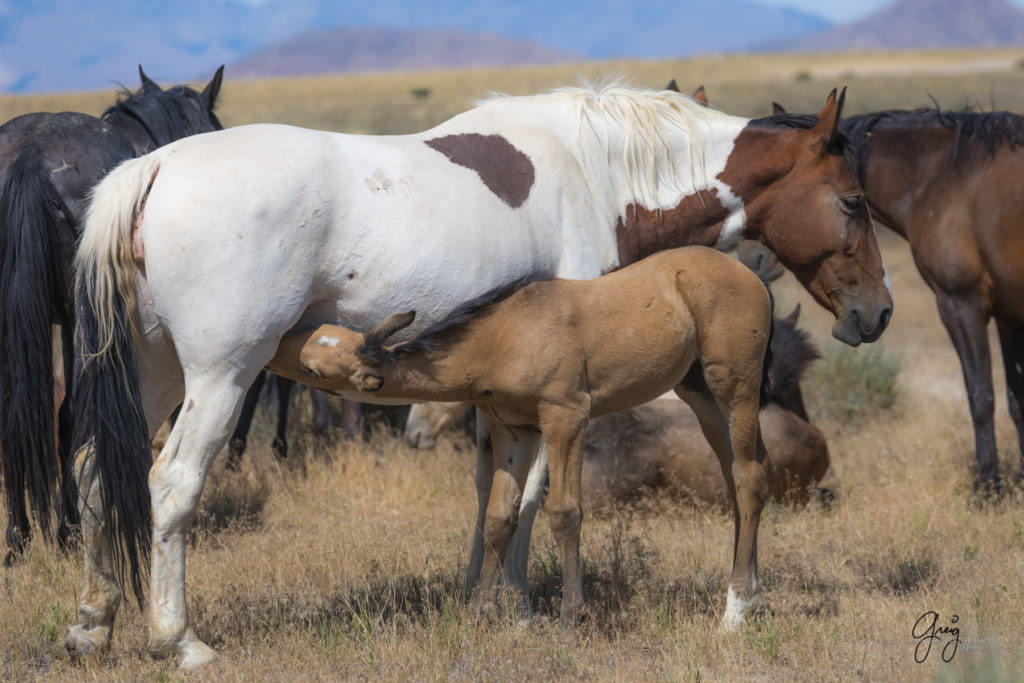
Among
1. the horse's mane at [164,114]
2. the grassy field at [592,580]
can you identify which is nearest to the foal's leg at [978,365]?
the grassy field at [592,580]

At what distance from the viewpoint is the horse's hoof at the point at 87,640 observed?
3912mm

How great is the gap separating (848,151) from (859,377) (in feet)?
13.8

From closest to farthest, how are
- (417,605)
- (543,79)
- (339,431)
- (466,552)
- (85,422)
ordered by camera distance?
(85,422), (417,605), (466,552), (339,431), (543,79)

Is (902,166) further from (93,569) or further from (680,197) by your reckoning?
(93,569)

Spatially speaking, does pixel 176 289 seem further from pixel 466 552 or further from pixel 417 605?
pixel 466 552

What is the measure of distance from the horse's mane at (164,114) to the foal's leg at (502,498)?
10.1 ft

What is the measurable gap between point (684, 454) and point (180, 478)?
3.18 m

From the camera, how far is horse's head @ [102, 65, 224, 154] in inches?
230

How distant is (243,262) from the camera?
3.58m

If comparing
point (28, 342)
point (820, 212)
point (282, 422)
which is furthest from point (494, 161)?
point (282, 422)

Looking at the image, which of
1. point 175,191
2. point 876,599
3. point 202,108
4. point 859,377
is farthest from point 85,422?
point 859,377

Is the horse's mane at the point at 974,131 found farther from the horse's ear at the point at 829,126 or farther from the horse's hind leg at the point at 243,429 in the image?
the horse's hind leg at the point at 243,429

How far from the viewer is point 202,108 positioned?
6.22m
